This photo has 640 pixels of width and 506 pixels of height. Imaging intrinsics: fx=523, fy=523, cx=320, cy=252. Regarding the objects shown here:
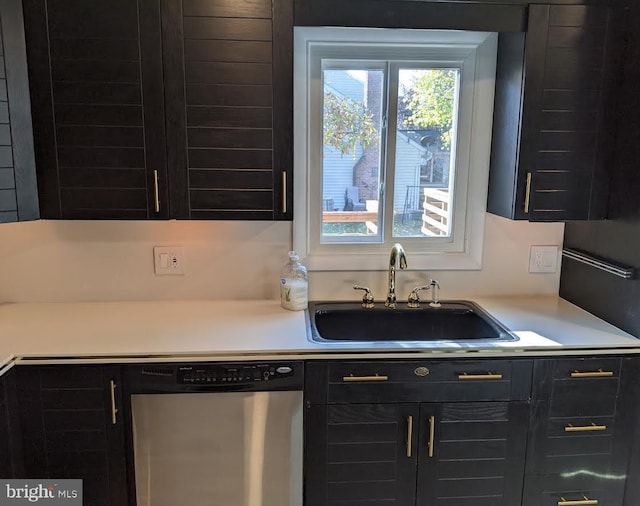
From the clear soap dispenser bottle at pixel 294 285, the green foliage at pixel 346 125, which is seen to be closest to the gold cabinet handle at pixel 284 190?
the clear soap dispenser bottle at pixel 294 285

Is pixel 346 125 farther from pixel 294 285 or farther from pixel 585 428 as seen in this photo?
pixel 585 428

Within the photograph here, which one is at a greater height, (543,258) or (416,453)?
(543,258)

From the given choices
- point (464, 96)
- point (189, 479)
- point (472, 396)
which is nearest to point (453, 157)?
point (464, 96)

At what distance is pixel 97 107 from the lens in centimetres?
187

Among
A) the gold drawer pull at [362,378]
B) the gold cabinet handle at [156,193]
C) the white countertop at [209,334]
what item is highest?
the gold cabinet handle at [156,193]

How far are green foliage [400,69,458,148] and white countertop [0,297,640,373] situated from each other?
2.86ft

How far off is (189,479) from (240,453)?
8.1 inches

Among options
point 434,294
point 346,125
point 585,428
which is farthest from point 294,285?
point 585,428

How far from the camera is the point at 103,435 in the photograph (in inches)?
70.9

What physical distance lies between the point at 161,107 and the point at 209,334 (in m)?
0.84

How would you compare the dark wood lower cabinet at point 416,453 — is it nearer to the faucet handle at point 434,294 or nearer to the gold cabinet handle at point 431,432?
the gold cabinet handle at point 431,432

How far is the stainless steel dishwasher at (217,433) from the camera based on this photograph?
178cm

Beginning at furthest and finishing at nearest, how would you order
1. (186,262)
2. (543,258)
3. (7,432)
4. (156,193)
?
1. (543,258)
2. (186,262)
3. (156,193)
4. (7,432)

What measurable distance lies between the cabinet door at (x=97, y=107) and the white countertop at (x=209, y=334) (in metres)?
0.42
